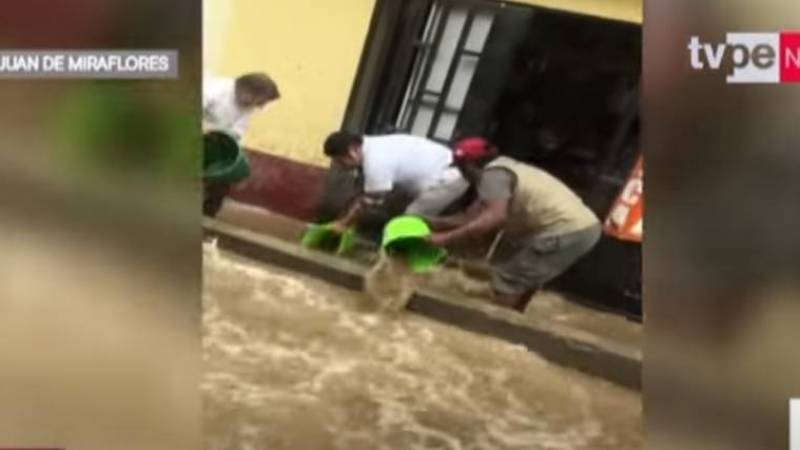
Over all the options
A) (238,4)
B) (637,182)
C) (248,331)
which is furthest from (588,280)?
(238,4)

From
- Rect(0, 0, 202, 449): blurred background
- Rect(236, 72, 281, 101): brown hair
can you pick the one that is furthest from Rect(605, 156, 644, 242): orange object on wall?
Rect(0, 0, 202, 449): blurred background

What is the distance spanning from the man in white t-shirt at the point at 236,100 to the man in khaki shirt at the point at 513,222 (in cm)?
35

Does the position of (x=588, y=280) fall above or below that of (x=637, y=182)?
below

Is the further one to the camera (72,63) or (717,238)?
(717,238)

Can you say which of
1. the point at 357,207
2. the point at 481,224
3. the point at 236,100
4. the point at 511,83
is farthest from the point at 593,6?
the point at 236,100

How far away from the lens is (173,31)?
262 cm

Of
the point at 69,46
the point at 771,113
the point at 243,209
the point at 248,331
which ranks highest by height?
the point at 771,113

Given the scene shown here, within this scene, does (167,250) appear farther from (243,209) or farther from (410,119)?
(410,119)

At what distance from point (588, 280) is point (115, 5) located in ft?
3.07

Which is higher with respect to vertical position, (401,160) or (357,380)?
(401,160)

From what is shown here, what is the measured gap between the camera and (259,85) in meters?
2.63

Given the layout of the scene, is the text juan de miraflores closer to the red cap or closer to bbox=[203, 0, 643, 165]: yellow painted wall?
bbox=[203, 0, 643, 165]: yellow painted wall

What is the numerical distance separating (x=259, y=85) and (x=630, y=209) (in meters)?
0.68

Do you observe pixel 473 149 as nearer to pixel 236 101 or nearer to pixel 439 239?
pixel 439 239
